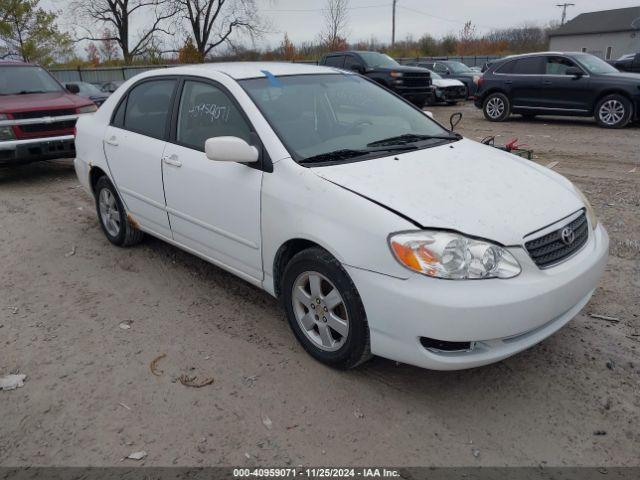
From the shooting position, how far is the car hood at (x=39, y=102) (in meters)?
7.82

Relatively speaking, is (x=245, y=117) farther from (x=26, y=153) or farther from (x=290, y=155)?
(x=26, y=153)

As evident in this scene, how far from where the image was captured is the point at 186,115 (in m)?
4.05

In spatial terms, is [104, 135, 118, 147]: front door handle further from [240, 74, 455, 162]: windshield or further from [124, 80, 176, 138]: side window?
[240, 74, 455, 162]: windshield

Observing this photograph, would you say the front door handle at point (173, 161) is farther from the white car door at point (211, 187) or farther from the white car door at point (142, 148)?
the white car door at point (142, 148)

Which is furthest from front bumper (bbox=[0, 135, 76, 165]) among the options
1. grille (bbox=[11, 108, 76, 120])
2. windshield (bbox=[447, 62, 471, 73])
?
windshield (bbox=[447, 62, 471, 73])

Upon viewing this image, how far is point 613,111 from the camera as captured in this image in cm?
1177

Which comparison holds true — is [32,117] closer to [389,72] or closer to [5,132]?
[5,132]

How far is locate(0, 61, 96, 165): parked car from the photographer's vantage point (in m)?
7.68

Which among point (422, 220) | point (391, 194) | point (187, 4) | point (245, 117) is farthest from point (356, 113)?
point (187, 4)

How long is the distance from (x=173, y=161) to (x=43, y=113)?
5.21 meters

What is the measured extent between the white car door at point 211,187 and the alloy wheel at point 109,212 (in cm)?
117

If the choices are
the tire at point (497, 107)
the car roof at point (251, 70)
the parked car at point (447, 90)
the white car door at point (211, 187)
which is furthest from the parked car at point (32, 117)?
the parked car at point (447, 90)

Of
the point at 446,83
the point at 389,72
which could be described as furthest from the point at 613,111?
the point at 446,83

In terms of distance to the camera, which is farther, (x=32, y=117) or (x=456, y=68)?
(x=456, y=68)
